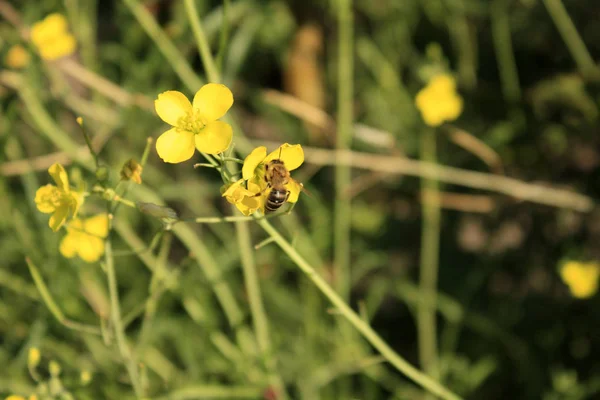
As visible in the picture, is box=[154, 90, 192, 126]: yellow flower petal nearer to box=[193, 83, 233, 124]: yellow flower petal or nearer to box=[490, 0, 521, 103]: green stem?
box=[193, 83, 233, 124]: yellow flower petal

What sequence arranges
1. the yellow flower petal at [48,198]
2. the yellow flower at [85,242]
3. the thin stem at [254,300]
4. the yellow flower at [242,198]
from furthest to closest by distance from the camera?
the thin stem at [254,300]
the yellow flower at [85,242]
the yellow flower petal at [48,198]
the yellow flower at [242,198]

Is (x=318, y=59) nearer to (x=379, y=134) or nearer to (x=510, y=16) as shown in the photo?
(x=379, y=134)

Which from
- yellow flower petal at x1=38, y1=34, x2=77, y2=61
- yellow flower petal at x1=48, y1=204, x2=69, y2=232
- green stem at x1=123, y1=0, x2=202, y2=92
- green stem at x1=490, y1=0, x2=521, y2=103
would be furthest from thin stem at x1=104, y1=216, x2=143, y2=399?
green stem at x1=490, y1=0, x2=521, y2=103

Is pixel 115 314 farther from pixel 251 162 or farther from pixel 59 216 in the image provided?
pixel 251 162

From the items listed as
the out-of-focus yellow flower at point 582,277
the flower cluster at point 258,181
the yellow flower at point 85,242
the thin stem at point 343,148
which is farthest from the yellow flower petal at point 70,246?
the out-of-focus yellow flower at point 582,277

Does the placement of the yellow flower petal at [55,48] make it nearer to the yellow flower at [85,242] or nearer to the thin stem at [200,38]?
the yellow flower at [85,242]

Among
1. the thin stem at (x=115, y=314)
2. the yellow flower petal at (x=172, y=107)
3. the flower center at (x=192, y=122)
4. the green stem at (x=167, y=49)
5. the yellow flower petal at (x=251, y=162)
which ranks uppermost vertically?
the green stem at (x=167, y=49)

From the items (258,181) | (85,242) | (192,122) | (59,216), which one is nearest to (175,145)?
(192,122)
